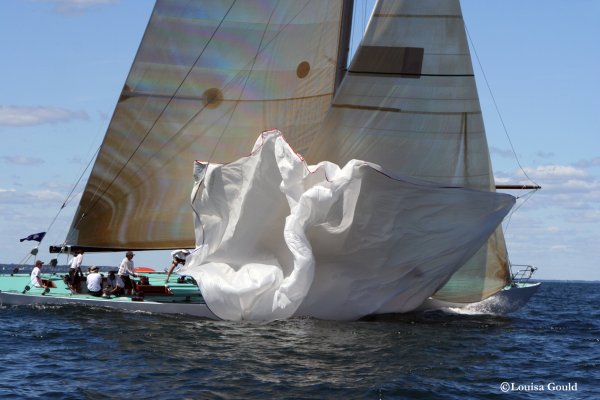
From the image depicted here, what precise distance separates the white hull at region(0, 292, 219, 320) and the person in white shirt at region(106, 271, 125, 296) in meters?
0.65

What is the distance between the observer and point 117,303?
2488 centimetres

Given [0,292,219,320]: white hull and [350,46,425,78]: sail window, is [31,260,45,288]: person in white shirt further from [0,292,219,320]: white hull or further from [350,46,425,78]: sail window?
[350,46,425,78]: sail window

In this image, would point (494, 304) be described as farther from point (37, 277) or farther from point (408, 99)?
point (37, 277)

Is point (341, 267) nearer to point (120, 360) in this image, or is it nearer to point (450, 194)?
point (450, 194)

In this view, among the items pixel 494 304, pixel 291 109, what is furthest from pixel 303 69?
pixel 494 304

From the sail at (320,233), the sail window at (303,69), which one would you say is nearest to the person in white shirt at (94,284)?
the sail at (320,233)

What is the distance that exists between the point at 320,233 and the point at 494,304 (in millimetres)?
7213

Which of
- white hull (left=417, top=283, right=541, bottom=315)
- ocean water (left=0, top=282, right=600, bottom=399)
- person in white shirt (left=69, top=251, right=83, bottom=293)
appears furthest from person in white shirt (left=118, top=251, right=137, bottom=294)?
white hull (left=417, top=283, right=541, bottom=315)

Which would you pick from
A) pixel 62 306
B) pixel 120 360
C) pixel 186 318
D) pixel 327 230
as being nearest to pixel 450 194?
Result: pixel 327 230

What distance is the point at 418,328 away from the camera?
22609mm

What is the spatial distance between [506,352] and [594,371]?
2036mm

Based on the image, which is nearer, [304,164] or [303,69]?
[304,164]

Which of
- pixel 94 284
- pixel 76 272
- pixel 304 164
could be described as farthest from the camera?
pixel 76 272

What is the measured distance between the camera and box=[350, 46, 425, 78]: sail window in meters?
24.1
